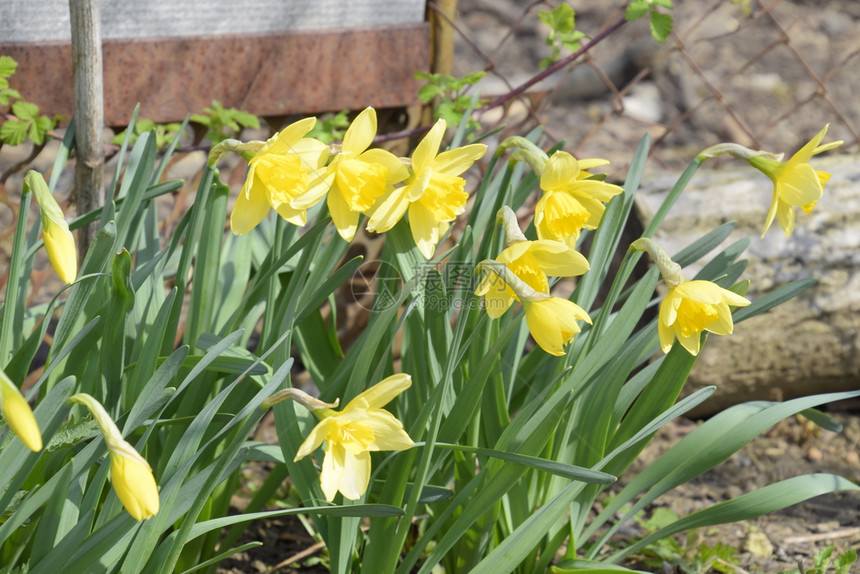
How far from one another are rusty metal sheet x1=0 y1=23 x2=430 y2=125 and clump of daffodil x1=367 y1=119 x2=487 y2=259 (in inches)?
36.3

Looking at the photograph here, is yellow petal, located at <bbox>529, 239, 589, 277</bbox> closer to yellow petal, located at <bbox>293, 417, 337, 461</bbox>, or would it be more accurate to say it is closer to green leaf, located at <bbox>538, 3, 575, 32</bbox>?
yellow petal, located at <bbox>293, 417, 337, 461</bbox>

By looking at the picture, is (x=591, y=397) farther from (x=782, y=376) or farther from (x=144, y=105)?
(x=144, y=105)

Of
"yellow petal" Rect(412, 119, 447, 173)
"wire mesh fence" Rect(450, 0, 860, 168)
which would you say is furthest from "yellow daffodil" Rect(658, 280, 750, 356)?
"wire mesh fence" Rect(450, 0, 860, 168)

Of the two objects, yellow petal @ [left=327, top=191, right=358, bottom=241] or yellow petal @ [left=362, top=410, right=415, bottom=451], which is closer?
yellow petal @ [left=362, top=410, right=415, bottom=451]

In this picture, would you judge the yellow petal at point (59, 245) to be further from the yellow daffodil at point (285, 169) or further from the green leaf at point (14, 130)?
the green leaf at point (14, 130)

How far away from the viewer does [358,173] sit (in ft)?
3.29

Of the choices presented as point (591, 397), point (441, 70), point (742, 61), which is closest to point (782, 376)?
point (591, 397)

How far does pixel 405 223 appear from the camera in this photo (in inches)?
46.7

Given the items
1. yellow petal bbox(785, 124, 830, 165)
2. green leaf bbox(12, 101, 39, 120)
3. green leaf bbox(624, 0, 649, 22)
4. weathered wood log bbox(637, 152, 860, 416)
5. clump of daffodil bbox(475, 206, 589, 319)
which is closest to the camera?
clump of daffodil bbox(475, 206, 589, 319)

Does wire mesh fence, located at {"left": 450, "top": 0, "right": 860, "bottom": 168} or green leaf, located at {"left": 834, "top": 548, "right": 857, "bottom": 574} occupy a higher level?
green leaf, located at {"left": 834, "top": 548, "right": 857, "bottom": 574}

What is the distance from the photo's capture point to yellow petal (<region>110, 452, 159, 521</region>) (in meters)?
0.74

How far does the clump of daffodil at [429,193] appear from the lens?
101 cm

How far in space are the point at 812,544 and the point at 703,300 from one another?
1.00 m

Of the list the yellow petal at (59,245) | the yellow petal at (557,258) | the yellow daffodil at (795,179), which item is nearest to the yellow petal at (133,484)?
the yellow petal at (59,245)
